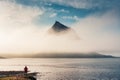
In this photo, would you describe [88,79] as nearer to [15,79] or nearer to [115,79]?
[115,79]

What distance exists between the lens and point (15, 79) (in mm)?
86562

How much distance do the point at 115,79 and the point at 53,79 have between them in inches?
1156

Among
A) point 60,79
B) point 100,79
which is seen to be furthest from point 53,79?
point 100,79

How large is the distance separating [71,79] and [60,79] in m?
5.21

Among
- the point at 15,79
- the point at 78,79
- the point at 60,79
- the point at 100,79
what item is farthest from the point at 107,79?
the point at 15,79

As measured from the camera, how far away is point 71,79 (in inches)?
4948

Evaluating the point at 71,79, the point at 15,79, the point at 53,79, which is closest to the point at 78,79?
the point at 71,79

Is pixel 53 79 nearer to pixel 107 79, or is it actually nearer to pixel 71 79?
pixel 71 79

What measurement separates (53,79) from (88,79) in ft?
54.1

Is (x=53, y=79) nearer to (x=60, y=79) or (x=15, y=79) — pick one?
(x=60, y=79)

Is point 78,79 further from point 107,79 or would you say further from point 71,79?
point 107,79

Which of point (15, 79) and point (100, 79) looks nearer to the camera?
point (15, 79)

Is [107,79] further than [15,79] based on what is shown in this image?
Yes

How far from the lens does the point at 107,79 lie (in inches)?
5002
